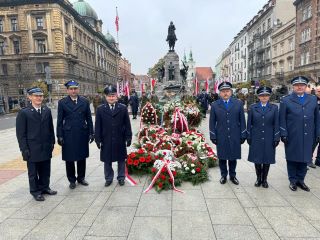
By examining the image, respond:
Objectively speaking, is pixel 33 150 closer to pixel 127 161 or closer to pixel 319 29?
pixel 127 161

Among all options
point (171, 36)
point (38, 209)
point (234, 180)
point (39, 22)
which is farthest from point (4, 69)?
point (234, 180)

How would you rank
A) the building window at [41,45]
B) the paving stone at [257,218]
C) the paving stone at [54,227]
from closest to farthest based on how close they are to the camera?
the paving stone at [54,227] < the paving stone at [257,218] < the building window at [41,45]

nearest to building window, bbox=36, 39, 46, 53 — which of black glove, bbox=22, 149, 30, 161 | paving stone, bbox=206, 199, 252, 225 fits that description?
black glove, bbox=22, 149, 30, 161

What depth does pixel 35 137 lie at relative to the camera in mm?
4672

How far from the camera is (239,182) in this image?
5477 mm

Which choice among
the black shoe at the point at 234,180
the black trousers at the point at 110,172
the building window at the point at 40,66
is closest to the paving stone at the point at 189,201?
the black shoe at the point at 234,180

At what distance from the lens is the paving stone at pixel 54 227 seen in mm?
3524

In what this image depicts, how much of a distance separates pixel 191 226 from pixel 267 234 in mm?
997

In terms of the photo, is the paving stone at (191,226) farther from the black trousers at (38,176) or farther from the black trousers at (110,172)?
the black trousers at (38,176)

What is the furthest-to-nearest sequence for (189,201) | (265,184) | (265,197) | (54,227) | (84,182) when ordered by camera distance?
(84,182), (265,184), (265,197), (189,201), (54,227)

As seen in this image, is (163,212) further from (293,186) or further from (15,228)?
(293,186)

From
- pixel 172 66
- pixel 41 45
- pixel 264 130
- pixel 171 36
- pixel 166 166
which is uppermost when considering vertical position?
A: pixel 41 45

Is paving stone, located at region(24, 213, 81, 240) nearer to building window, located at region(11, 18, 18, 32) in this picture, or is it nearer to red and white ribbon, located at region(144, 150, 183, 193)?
red and white ribbon, located at region(144, 150, 183, 193)

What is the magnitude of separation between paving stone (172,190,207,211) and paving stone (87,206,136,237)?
2.46ft
